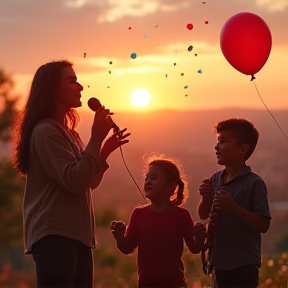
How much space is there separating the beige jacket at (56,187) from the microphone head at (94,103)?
0.69ft

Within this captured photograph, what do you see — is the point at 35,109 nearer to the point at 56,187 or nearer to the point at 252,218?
the point at 56,187

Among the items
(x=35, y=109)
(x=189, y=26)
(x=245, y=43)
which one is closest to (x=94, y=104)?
(x=35, y=109)

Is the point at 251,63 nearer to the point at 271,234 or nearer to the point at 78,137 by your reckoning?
the point at 78,137

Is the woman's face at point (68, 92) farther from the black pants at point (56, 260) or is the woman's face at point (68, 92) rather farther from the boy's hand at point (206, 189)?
the boy's hand at point (206, 189)

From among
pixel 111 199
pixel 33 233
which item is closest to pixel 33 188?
pixel 33 233

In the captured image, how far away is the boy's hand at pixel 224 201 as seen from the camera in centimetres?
313

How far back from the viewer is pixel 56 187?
9.48ft

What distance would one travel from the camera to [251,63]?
4.14 metres

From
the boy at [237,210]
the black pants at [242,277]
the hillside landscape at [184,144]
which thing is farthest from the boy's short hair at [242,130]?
Result: the black pants at [242,277]

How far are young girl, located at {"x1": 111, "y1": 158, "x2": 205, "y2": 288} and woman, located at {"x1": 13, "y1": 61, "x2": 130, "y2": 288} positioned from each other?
0.40 m

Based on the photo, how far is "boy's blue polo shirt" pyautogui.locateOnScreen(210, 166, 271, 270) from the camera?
3229 millimetres

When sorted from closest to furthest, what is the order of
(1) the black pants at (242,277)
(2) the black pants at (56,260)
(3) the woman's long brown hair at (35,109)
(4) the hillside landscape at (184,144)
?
(2) the black pants at (56,260) → (3) the woman's long brown hair at (35,109) → (1) the black pants at (242,277) → (4) the hillside landscape at (184,144)

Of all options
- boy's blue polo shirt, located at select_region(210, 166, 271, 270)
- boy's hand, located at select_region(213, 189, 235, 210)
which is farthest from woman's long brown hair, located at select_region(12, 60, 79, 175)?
boy's blue polo shirt, located at select_region(210, 166, 271, 270)

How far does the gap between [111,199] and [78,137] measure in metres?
15.6
